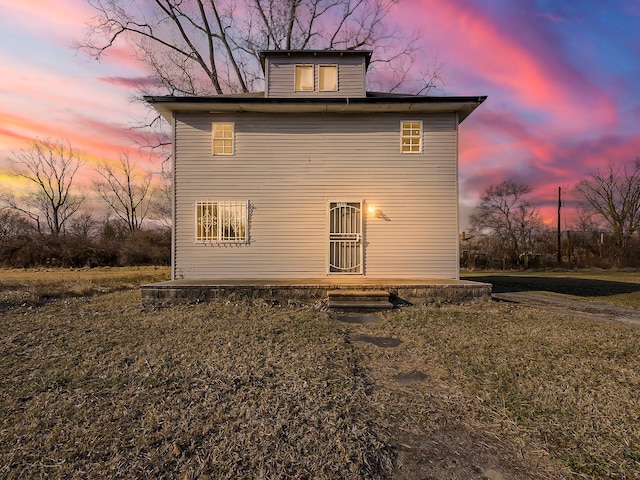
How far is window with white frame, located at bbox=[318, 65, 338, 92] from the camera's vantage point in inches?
395

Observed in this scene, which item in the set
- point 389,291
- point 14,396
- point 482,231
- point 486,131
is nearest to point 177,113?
point 389,291

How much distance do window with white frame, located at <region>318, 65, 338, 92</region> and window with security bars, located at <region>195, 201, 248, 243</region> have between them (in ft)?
14.1

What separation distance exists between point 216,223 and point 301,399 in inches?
275

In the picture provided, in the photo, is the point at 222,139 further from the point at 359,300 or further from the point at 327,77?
the point at 359,300

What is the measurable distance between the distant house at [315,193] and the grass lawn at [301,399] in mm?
3638

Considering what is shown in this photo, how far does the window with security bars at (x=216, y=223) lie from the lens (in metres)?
9.16

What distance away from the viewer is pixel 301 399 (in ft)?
9.72

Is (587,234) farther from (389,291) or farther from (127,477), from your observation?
(127,477)

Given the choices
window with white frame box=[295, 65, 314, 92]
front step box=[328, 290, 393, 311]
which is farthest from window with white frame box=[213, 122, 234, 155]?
front step box=[328, 290, 393, 311]

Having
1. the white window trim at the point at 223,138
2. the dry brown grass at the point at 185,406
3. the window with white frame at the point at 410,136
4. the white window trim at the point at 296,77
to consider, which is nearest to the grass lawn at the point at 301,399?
the dry brown grass at the point at 185,406

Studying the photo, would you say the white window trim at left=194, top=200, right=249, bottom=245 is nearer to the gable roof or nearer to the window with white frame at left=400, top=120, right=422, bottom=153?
the gable roof

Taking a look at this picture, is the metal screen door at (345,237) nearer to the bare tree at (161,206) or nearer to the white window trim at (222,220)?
the white window trim at (222,220)

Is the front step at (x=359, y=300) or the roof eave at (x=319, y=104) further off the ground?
the roof eave at (x=319, y=104)

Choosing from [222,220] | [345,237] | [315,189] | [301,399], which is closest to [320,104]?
[315,189]
